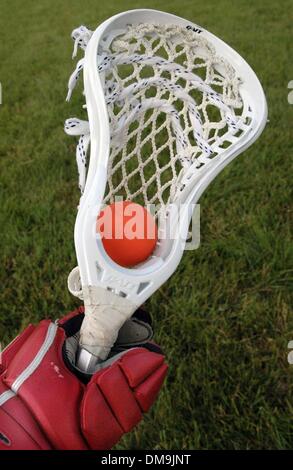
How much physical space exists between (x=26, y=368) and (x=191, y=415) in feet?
2.37

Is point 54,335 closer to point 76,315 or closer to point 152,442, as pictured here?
point 76,315

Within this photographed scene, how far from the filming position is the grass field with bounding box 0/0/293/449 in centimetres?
154

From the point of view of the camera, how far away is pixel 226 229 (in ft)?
7.22

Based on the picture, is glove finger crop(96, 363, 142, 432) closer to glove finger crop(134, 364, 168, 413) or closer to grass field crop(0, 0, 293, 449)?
glove finger crop(134, 364, 168, 413)

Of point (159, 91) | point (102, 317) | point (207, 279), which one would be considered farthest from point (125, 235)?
point (207, 279)

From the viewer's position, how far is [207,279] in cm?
196

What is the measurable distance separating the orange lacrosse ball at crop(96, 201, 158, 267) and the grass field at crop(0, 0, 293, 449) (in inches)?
26.2

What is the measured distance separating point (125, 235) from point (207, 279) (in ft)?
2.94

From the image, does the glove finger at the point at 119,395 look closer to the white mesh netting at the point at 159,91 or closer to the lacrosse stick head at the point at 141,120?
the lacrosse stick head at the point at 141,120

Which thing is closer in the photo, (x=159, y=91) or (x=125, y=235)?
(x=125, y=235)

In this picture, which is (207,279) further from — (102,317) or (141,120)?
(102,317)

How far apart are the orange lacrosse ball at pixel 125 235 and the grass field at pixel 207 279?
2.18ft

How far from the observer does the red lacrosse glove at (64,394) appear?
98 centimetres
